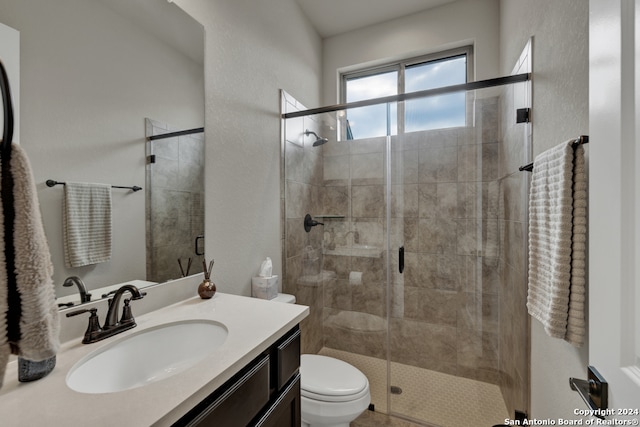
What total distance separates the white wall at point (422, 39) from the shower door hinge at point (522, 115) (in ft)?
3.00

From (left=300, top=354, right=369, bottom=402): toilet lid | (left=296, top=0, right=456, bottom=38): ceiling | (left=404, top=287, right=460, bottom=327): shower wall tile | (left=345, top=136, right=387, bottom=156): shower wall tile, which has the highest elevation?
(left=296, top=0, right=456, bottom=38): ceiling

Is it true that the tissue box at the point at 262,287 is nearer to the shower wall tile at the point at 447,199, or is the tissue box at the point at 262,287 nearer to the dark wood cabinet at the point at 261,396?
the dark wood cabinet at the point at 261,396

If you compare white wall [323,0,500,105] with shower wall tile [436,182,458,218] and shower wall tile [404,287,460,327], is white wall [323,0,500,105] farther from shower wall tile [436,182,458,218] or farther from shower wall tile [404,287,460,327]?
shower wall tile [404,287,460,327]

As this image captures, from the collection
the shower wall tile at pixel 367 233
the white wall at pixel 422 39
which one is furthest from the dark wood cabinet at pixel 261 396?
the white wall at pixel 422 39

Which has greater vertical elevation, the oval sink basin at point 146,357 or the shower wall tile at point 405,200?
the shower wall tile at point 405,200

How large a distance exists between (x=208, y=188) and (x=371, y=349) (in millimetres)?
1711

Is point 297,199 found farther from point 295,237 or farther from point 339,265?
point 339,265

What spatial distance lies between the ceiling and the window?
38cm

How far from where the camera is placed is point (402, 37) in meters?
2.45

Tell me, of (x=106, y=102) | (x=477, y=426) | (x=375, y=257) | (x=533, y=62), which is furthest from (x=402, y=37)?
(x=477, y=426)

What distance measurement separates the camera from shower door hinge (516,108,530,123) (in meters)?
1.50

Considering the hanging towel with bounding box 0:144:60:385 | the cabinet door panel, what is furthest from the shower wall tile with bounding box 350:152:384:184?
the hanging towel with bounding box 0:144:60:385

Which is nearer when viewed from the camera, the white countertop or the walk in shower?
the white countertop

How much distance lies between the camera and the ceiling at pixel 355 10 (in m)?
2.28
